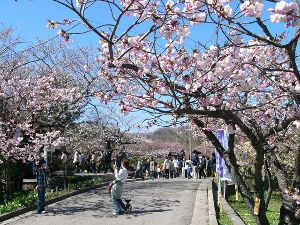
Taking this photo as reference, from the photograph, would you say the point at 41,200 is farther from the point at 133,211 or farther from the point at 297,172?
the point at 297,172

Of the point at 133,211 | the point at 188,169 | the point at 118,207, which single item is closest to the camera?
the point at 118,207

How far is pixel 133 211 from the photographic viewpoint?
13.0m

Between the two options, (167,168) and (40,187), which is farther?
(167,168)

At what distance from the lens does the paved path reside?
1123 centimetres

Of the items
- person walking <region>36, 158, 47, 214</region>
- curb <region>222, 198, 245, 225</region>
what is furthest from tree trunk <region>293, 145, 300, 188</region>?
person walking <region>36, 158, 47, 214</region>

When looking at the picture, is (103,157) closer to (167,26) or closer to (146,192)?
(146,192)

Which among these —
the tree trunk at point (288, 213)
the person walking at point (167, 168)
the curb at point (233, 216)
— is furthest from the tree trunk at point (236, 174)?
the person walking at point (167, 168)

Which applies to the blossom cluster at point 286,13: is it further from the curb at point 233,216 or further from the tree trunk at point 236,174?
the curb at point 233,216

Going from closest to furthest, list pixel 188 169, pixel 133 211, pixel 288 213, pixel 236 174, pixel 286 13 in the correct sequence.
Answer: pixel 286 13
pixel 236 174
pixel 288 213
pixel 133 211
pixel 188 169

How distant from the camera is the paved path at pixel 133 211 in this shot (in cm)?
1123

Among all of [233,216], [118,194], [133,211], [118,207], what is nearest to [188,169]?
[133,211]

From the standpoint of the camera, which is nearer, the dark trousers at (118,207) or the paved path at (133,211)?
the paved path at (133,211)

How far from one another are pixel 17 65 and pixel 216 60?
12.6 m

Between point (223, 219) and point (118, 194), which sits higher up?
point (118, 194)
